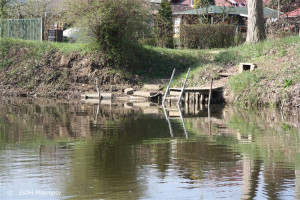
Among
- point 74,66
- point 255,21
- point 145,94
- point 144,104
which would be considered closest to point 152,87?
point 145,94

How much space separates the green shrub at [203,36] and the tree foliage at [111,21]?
16.2 ft

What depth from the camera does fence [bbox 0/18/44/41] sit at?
122 ft

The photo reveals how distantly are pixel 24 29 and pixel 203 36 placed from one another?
444 inches

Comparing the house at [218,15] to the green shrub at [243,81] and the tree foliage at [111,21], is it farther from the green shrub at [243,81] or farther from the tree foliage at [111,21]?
the green shrub at [243,81]

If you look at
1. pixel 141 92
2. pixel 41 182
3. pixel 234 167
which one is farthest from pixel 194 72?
pixel 41 182

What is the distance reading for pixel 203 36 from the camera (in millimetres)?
37906

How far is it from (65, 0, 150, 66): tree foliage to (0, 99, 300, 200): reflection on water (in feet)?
32.0

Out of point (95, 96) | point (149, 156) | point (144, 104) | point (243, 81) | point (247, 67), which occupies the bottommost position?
point (149, 156)

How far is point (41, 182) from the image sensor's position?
438 inches

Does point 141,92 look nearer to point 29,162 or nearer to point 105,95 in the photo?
point 105,95

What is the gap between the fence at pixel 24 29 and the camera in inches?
1468

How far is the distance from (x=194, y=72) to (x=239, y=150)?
16.1m

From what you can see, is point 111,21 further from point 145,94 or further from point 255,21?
point 255,21

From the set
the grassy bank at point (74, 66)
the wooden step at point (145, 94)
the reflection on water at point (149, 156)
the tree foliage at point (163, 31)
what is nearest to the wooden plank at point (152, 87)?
the wooden step at point (145, 94)
